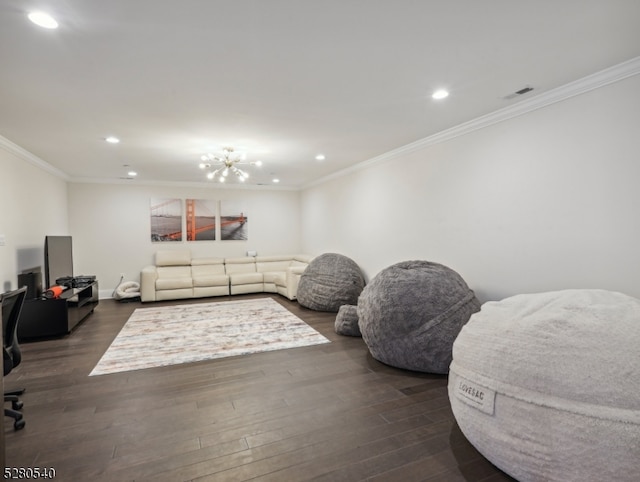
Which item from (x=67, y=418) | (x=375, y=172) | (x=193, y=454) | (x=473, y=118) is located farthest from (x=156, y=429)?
(x=375, y=172)

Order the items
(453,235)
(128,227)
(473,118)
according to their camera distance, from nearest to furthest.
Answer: (473,118)
(453,235)
(128,227)

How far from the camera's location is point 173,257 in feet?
23.7

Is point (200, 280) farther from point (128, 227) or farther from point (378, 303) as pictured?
point (378, 303)

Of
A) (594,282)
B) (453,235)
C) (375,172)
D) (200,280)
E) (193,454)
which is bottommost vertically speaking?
(193,454)

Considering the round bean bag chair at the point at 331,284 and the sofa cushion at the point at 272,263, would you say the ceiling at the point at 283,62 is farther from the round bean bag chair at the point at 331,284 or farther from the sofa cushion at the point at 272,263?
the sofa cushion at the point at 272,263

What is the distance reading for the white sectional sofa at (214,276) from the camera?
6.45m

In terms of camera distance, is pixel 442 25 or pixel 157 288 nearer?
pixel 442 25

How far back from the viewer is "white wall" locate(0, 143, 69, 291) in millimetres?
4078

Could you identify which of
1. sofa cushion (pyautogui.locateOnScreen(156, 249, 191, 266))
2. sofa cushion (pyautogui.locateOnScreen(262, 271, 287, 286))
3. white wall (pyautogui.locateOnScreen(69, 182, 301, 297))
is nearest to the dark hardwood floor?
sofa cushion (pyautogui.locateOnScreen(262, 271, 287, 286))

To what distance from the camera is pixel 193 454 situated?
2.02 metres

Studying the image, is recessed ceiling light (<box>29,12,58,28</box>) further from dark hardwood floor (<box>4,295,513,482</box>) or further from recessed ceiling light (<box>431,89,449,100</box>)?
recessed ceiling light (<box>431,89,449,100</box>)

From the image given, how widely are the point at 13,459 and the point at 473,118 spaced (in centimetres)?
460

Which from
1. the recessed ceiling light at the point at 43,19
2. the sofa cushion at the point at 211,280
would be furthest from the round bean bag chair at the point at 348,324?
the recessed ceiling light at the point at 43,19

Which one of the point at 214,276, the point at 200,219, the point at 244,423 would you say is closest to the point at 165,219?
the point at 200,219
